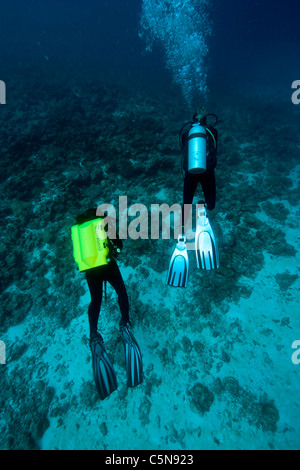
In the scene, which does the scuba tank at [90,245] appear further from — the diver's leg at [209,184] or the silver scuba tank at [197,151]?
the diver's leg at [209,184]

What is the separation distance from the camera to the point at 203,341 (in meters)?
4.37

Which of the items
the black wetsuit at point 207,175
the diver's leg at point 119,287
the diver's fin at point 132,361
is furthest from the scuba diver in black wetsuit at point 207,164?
the diver's fin at point 132,361

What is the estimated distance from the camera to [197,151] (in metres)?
3.91

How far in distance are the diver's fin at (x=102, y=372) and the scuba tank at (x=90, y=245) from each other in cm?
144

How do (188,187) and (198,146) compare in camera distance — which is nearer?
(198,146)

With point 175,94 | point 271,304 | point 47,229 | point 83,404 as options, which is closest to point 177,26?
point 175,94

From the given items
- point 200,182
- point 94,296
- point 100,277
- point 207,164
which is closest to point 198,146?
point 207,164

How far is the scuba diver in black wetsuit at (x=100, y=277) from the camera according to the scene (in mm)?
3590

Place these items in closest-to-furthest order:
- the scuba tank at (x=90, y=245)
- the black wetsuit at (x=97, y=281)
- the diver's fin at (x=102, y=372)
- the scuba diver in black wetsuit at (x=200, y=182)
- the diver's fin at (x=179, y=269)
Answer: the scuba tank at (x=90, y=245) < the diver's fin at (x=102, y=372) < the black wetsuit at (x=97, y=281) < the scuba diver in black wetsuit at (x=200, y=182) < the diver's fin at (x=179, y=269)

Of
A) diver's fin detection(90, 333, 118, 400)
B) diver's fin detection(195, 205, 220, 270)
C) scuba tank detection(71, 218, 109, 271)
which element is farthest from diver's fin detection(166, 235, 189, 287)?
diver's fin detection(90, 333, 118, 400)

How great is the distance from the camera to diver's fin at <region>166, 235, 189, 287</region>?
188 inches

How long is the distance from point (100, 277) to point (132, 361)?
1607 millimetres

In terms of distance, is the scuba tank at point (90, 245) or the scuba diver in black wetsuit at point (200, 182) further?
the scuba diver in black wetsuit at point (200, 182)

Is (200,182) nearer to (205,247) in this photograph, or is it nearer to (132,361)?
(205,247)
